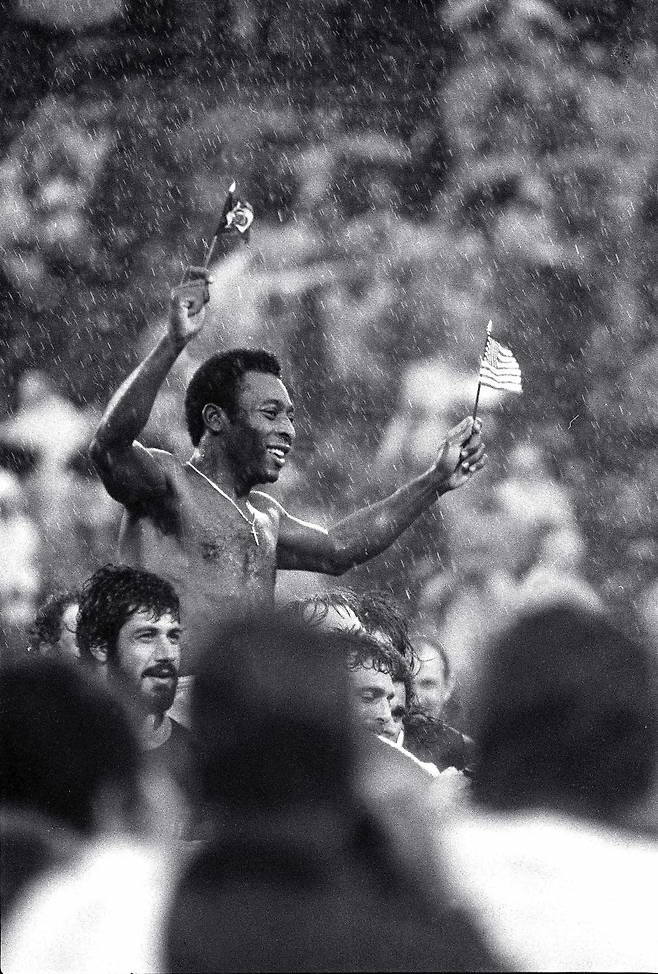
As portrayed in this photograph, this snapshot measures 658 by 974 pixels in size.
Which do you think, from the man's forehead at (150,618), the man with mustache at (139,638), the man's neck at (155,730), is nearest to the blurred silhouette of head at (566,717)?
the man's neck at (155,730)

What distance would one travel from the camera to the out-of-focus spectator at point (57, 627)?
316 cm

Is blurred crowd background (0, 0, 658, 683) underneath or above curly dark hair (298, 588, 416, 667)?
above

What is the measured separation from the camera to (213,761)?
0.95m

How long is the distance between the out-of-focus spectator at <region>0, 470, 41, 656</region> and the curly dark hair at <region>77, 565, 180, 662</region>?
1.04 feet

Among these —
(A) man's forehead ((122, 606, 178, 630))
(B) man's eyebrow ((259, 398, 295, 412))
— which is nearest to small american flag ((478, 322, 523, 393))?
(B) man's eyebrow ((259, 398, 295, 412))

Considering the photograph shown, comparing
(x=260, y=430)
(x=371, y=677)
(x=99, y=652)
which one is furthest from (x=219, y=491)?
(x=371, y=677)

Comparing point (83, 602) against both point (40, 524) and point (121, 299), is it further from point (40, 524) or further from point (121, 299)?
point (121, 299)

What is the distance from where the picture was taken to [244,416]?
3281 millimetres

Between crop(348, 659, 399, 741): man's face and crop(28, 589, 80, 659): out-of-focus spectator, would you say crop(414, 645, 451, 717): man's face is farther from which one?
crop(28, 589, 80, 659): out-of-focus spectator

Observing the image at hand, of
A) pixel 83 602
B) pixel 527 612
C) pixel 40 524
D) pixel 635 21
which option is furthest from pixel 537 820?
pixel 635 21

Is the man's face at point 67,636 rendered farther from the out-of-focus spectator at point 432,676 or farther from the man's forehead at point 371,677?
the out-of-focus spectator at point 432,676

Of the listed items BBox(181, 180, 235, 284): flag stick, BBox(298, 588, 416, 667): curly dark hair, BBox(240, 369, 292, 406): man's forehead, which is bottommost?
BBox(298, 588, 416, 667): curly dark hair

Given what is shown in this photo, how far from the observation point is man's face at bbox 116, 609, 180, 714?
9.33 feet

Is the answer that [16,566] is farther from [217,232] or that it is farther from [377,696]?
[377,696]
